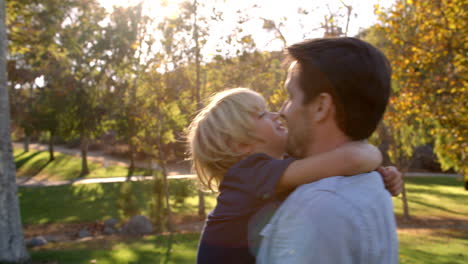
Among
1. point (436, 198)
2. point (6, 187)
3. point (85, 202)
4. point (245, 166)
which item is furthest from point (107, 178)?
point (245, 166)

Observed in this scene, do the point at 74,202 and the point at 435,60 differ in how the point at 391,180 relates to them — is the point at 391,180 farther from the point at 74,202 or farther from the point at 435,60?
the point at 74,202

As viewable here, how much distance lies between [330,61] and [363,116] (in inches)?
8.5

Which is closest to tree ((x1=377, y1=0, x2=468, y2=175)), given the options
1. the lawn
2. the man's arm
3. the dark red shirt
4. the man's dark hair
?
the lawn

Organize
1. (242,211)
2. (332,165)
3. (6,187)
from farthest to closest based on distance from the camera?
(6,187) < (242,211) < (332,165)

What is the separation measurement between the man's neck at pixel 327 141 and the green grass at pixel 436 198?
60.7 ft

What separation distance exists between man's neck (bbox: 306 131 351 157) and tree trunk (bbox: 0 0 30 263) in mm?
7963

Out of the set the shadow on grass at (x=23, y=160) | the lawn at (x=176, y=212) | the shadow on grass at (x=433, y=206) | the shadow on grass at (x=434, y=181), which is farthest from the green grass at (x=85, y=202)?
the shadow on grass at (x=23, y=160)

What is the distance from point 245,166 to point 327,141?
13.5 inches

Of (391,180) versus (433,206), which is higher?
(391,180)

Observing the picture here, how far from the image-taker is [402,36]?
10.5 m

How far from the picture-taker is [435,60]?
9219 mm

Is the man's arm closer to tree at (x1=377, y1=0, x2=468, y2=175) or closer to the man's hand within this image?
the man's hand

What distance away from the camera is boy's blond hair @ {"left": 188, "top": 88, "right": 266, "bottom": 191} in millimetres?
2125

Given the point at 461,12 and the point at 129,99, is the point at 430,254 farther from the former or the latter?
the point at 129,99
